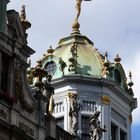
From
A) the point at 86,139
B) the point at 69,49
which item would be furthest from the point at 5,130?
the point at 69,49

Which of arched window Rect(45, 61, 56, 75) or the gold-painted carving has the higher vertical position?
arched window Rect(45, 61, 56, 75)

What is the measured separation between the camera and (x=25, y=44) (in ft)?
130

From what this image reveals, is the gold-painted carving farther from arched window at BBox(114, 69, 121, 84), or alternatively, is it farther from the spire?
the spire

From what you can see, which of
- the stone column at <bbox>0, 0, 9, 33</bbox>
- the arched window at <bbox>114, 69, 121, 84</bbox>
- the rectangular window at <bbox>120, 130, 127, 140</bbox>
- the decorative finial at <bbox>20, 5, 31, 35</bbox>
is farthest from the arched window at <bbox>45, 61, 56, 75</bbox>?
the stone column at <bbox>0, 0, 9, 33</bbox>

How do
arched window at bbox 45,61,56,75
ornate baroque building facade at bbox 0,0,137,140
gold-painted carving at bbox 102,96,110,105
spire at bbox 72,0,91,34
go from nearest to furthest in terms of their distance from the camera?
ornate baroque building facade at bbox 0,0,137,140 < gold-painted carving at bbox 102,96,110,105 < arched window at bbox 45,61,56,75 < spire at bbox 72,0,91,34

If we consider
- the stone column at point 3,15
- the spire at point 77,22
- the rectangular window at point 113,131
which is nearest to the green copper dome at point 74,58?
the spire at point 77,22

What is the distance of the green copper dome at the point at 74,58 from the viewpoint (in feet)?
168

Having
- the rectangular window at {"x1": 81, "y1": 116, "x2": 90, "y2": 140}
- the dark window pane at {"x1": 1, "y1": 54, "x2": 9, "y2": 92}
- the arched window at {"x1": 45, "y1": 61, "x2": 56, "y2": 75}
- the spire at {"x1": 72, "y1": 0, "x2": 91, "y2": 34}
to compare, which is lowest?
the dark window pane at {"x1": 1, "y1": 54, "x2": 9, "y2": 92}

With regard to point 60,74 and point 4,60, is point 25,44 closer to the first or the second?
point 4,60

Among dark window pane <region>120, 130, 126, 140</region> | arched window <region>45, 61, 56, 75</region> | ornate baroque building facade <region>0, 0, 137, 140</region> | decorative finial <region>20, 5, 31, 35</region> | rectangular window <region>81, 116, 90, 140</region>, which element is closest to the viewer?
ornate baroque building facade <region>0, 0, 137, 140</region>

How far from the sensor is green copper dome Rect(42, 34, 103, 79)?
168 feet

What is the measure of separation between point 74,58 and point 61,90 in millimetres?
2296

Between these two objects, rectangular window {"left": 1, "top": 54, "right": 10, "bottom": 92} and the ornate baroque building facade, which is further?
the ornate baroque building facade

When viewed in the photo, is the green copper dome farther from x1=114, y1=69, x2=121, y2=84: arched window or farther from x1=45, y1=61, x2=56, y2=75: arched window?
x1=114, y1=69, x2=121, y2=84: arched window
